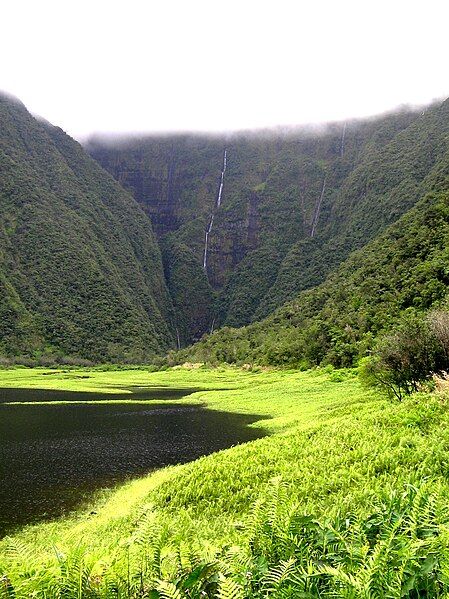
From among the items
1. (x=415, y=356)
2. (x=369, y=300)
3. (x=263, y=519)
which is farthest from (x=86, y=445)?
(x=369, y=300)

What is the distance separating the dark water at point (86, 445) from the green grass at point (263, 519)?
2214mm

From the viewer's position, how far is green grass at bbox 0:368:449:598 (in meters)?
4.38

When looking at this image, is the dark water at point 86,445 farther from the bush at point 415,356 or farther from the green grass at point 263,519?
the bush at point 415,356

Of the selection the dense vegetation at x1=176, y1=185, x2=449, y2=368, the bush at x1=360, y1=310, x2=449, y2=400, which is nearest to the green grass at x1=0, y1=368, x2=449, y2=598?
the bush at x1=360, y1=310, x2=449, y2=400

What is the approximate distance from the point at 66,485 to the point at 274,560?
18456mm

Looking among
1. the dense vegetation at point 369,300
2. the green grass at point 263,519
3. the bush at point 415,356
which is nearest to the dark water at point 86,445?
the green grass at point 263,519

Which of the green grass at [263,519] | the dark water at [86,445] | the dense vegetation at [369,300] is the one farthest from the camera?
the dense vegetation at [369,300]

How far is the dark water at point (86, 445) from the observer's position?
19500mm

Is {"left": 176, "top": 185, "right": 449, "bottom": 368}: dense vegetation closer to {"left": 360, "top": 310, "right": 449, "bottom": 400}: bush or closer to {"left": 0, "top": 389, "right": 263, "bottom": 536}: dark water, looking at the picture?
{"left": 360, "top": 310, "right": 449, "bottom": 400}: bush

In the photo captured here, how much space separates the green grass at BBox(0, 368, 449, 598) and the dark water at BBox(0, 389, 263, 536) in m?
2.21

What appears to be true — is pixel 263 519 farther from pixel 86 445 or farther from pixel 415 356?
pixel 86 445

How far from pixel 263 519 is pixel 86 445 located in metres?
26.4

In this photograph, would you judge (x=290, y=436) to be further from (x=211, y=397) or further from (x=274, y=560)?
(x=211, y=397)

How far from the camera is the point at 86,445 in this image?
29.9 metres
